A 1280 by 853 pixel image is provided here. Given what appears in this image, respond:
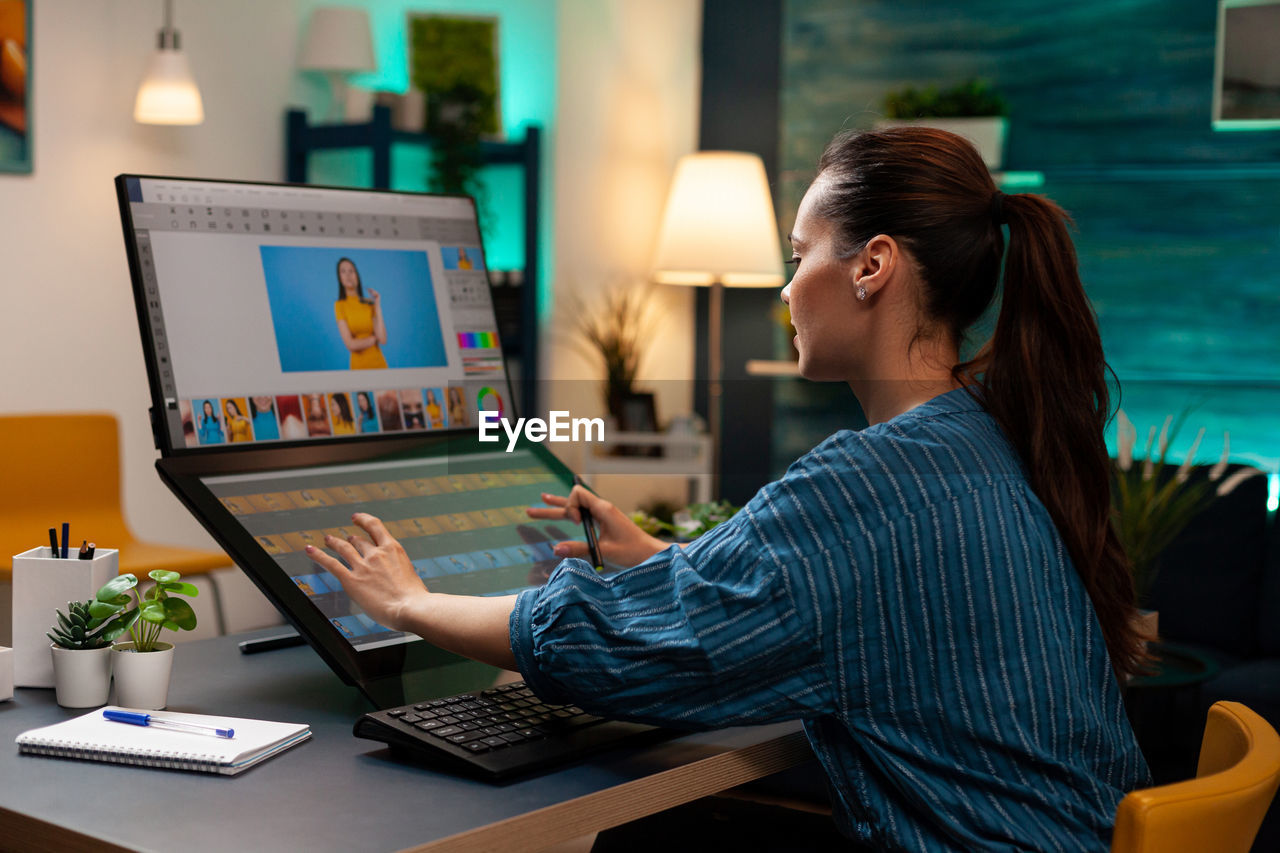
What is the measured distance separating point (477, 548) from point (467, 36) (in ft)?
10.4

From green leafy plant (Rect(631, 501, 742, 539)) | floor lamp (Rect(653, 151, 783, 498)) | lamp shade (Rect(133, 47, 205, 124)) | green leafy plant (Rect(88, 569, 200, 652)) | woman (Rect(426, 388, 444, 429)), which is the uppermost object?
lamp shade (Rect(133, 47, 205, 124))

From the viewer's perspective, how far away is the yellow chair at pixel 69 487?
2.94 m

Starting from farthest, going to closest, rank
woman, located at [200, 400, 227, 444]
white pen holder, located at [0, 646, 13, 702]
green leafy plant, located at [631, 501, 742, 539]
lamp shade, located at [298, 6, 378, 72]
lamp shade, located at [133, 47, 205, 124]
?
lamp shade, located at [298, 6, 378, 72]
lamp shade, located at [133, 47, 205, 124]
green leafy plant, located at [631, 501, 742, 539]
woman, located at [200, 400, 227, 444]
white pen holder, located at [0, 646, 13, 702]

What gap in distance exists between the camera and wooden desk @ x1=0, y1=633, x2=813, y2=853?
854mm

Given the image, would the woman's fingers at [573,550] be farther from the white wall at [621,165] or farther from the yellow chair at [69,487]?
the white wall at [621,165]

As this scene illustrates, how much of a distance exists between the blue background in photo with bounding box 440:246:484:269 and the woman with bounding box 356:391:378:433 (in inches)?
8.3

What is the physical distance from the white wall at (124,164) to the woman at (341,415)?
6.38 feet

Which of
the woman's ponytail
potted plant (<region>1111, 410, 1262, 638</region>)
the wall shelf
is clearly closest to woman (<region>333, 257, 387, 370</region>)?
the woman's ponytail

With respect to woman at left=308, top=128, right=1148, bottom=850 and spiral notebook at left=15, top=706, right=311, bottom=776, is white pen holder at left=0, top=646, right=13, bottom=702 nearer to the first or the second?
spiral notebook at left=15, top=706, right=311, bottom=776

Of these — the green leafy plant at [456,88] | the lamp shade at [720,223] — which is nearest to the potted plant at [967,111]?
the lamp shade at [720,223]

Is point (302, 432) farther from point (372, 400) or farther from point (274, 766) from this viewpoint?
point (274, 766)

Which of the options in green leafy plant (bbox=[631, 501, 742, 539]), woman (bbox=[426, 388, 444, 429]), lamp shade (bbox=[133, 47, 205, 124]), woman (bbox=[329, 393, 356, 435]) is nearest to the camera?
woman (bbox=[329, 393, 356, 435])

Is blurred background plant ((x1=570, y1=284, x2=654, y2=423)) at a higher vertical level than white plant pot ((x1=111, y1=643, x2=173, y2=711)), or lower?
higher

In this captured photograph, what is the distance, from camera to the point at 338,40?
12.4 feet
